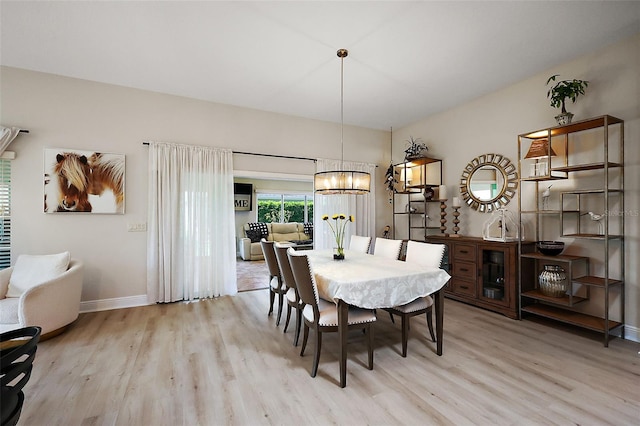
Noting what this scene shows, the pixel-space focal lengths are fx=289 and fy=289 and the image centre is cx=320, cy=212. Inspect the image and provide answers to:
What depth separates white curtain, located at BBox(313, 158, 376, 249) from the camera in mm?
5234

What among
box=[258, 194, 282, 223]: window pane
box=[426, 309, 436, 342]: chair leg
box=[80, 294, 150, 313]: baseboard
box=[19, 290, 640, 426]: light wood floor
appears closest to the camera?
box=[19, 290, 640, 426]: light wood floor

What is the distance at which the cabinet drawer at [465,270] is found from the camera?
152 inches

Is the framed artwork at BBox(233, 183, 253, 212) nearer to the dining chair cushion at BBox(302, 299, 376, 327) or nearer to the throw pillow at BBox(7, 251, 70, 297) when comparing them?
the throw pillow at BBox(7, 251, 70, 297)

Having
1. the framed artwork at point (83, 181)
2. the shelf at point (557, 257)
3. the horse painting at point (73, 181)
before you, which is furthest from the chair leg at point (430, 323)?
the horse painting at point (73, 181)

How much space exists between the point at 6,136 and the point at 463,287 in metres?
5.85

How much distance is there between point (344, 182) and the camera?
311 centimetres

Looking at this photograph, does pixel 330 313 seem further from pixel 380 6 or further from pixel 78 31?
pixel 78 31

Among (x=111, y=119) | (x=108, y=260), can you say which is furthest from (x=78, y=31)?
(x=108, y=260)

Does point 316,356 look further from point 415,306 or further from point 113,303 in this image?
point 113,303

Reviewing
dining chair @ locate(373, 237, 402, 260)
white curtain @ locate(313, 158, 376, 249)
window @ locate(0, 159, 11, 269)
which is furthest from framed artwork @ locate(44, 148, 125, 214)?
dining chair @ locate(373, 237, 402, 260)

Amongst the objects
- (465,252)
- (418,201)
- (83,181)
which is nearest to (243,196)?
(83,181)

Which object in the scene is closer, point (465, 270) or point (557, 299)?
point (557, 299)

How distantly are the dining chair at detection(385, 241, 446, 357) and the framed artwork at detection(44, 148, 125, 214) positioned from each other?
3697mm

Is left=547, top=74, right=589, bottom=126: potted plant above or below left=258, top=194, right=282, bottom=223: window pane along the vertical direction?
above
